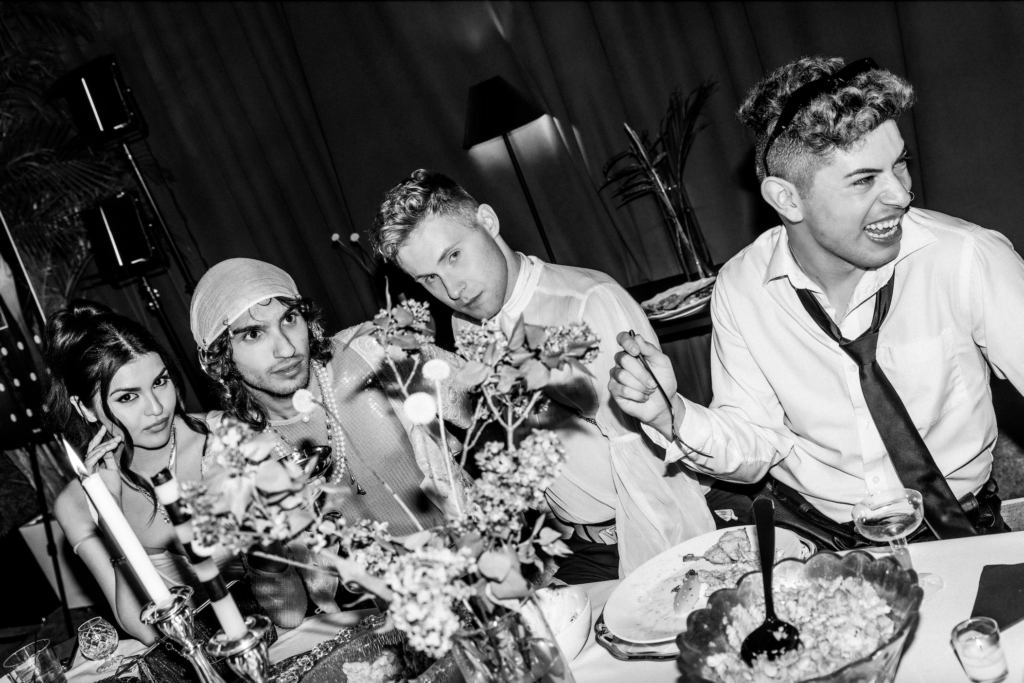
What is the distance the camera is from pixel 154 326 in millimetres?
5859

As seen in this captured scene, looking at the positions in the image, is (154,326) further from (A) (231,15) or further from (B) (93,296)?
(A) (231,15)

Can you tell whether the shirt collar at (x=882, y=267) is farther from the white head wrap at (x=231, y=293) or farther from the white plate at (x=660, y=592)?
the white head wrap at (x=231, y=293)

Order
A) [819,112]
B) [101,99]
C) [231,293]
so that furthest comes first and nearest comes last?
1. [101,99]
2. [231,293]
3. [819,112]

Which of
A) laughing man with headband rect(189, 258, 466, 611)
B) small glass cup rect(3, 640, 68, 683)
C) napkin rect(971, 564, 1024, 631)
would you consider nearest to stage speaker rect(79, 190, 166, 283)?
laughing man with headband rect(189, 258, 466, 611)

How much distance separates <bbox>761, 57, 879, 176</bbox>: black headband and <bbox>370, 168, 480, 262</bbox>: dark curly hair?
0.91m

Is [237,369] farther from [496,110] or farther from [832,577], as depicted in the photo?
[496,110]

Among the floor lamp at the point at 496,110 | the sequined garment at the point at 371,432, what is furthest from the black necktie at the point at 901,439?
the floor lamp at the point at 496,110

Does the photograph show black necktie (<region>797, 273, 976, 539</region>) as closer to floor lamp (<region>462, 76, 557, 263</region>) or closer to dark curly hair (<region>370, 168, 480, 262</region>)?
dark curly hair (<region>370, 168, 480, 262</region>)

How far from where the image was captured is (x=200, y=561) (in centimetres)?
104

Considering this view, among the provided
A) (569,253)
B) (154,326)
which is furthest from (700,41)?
(154,326)

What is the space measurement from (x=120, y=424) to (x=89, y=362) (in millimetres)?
209

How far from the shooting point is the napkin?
1.06m

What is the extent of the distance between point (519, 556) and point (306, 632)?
1.00 meters

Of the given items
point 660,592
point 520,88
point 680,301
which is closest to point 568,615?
point 660,592
